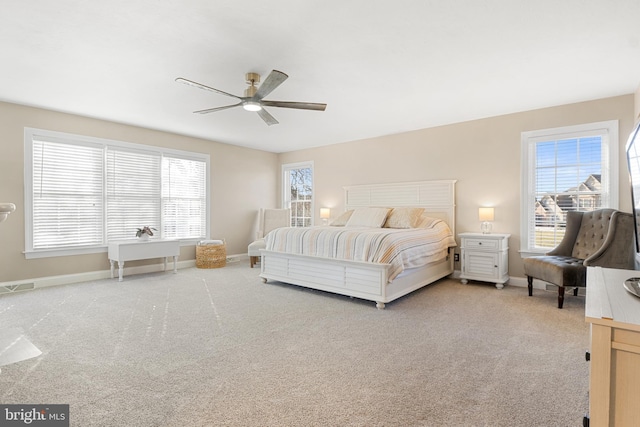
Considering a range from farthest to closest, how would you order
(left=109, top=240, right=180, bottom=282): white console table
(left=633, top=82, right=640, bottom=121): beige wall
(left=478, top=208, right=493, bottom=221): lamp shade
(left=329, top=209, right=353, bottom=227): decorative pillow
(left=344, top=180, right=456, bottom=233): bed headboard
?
(left=329, top=209, right=353, bottom=227): decorative pillow < (left=344, top=180, right=456, bottom=233): bed headboard < (left=109, top=240, right=180, bottom=282): white console table < (left=478, top=208, right=493, bottom=221): lamp shade < (left=633, top=82, right=640, bottom=121): beige wall

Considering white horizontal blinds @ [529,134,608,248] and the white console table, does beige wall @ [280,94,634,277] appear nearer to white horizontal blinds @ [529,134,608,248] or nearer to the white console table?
white horizontal blinds @ [529,134,608,248]

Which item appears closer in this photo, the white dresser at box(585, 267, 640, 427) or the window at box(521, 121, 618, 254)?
the white dresser at box(585, 267, 640, 427)

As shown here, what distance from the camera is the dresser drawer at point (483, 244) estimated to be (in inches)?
176

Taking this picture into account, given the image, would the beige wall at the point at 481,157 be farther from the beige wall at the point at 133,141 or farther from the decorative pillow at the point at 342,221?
the beige wall at the point at 133,141

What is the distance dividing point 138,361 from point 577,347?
331cm

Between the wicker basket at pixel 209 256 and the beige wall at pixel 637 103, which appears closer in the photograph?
the beige wall at pixel 637 103

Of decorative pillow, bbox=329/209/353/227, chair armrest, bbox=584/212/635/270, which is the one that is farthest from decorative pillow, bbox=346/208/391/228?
chair armrest, bbox=584/212/635/270

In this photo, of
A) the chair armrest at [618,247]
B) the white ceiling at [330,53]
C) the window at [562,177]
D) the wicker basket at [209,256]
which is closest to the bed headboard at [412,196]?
the window at [562,177]

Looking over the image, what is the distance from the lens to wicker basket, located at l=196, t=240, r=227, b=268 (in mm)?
6078

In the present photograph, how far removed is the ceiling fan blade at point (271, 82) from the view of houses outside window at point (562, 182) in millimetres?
3808

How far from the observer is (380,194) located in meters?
6.05

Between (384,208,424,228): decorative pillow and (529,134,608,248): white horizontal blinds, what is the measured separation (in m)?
1.55

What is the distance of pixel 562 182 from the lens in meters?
4.41

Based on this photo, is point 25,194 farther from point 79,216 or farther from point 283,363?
point 283,363
